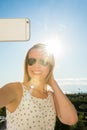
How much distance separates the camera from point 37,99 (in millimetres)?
2000

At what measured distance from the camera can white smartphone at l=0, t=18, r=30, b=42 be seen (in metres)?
2.02

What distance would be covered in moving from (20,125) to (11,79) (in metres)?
0.31

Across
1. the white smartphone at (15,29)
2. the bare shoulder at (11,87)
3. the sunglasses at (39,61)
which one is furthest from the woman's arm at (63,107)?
the white smartphone at (15,29)

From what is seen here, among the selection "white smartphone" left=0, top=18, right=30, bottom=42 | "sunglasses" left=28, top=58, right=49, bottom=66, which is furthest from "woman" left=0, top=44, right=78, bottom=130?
"white smartphone" left=0, top=18, right=30, bottom=42

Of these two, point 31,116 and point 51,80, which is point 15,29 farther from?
point 31,116

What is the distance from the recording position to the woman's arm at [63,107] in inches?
78.9

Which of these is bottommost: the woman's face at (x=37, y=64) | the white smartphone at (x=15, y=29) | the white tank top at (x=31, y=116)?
the white tank top at (x=31, y=116)

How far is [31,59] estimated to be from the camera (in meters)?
2.02

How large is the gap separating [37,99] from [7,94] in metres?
0.23

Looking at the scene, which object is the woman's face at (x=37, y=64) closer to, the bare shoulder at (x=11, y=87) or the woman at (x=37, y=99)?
the woman at (x=37, y=99)

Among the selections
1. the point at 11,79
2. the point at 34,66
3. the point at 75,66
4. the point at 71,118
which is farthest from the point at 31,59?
the point at 71,118

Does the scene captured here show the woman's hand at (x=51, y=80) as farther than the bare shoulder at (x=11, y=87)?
Yes

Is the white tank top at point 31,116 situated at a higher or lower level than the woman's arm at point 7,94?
lower

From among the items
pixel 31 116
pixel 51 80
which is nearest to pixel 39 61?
pixel 51 80
